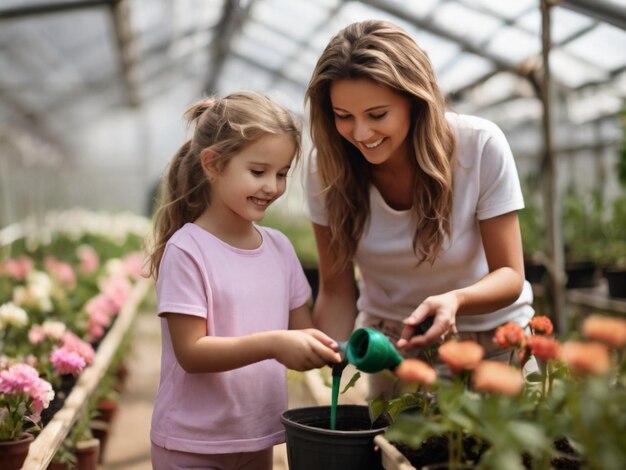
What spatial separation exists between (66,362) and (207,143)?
1053 mm

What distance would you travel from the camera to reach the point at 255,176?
161cm

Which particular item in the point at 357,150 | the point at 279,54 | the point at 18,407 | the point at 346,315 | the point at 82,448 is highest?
the point at 279,54

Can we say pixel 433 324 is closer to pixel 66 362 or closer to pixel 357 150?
pixel 357 150

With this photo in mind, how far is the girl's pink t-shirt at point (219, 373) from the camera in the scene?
60.8 inches

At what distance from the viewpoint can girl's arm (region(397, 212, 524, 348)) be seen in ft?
4.67

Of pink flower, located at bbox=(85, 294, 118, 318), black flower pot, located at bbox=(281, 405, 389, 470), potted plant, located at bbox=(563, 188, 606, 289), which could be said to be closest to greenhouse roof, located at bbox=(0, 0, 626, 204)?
potted plant, located at bbox=(563, 188, 606, 289)

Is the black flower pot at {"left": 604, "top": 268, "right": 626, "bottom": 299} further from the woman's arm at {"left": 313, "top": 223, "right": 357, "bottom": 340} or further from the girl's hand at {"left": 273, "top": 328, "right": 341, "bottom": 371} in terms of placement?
the girl's hand at {"left": 273, "top": 328, "right": 341, "bottom": 371}

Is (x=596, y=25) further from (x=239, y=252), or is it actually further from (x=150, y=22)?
(x=150, y=22)

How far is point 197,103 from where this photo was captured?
1798 mm

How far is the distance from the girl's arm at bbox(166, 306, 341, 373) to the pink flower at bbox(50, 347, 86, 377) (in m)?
1.01

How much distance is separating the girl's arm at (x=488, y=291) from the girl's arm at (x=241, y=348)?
0.15 metres

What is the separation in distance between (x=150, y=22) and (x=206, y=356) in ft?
28.1

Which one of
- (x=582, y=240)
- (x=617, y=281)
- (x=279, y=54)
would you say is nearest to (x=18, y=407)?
(x=617, y=281)

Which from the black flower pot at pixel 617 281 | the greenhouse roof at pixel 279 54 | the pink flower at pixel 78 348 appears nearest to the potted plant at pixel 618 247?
the black flower pot at pixel 617 281
